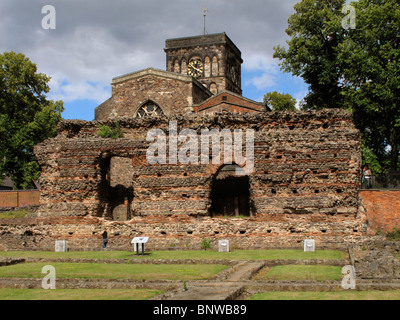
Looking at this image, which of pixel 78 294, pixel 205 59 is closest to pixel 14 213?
pixel 78 294

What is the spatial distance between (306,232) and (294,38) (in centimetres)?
1734

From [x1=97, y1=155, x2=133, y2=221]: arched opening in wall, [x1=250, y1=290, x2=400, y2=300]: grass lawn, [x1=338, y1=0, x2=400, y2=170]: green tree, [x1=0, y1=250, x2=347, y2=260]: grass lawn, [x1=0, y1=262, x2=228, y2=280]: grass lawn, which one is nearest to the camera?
[x1=250, y1=290, x2=400, y2=300]: grass lawn

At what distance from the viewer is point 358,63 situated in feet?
84.6

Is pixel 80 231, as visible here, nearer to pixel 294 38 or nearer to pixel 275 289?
pixel 275 289

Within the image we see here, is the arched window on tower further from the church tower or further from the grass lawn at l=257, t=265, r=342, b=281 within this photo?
the grass lawn at l=257, t=265, r=342, b=281

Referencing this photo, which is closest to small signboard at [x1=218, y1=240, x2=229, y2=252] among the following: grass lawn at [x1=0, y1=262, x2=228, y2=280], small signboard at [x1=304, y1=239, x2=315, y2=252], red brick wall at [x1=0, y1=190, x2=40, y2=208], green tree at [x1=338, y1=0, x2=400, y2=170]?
small signboard at [x1=304, y1=239, x2=315, y2=252]

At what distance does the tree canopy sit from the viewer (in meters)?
25.3

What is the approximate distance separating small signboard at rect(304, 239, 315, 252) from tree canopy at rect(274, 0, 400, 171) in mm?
12586

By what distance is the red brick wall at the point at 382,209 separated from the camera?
1902cm

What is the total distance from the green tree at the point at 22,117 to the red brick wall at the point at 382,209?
2272 centimetres

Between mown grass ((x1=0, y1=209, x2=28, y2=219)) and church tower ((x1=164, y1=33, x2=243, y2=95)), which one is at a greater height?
church tower ((x1=164, y1=33, x2=243, y2=95))

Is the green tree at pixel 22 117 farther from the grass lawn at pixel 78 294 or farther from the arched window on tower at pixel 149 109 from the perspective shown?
the grass lawn at pixel 78 294

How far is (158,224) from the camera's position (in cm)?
1775
